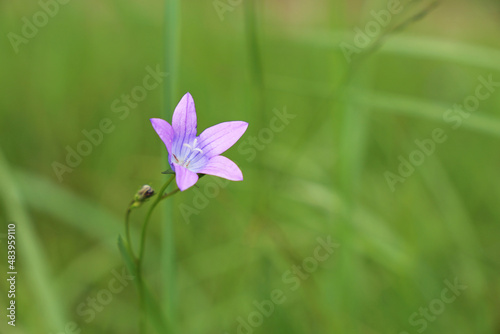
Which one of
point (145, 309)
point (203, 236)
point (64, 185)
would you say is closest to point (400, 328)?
point (203, 236)

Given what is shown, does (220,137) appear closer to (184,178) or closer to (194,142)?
(194,142)

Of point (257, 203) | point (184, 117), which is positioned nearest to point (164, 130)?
point (184, 117)

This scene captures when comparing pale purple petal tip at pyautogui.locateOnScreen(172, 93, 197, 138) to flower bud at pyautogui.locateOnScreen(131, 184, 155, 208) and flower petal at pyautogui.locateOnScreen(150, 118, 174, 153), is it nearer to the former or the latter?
flower petal at pyautogui.locateOnScreen(150, 118, 174, 153)

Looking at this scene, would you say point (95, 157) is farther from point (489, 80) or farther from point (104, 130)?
point (489, 80)

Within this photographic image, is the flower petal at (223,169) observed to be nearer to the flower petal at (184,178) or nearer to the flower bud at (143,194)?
the flower petal at (184,178)

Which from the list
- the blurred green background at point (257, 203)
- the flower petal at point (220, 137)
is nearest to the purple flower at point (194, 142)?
the flower petal at point (220, 137)

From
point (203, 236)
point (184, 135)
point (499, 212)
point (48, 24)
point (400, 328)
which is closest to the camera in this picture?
point (184, 135)

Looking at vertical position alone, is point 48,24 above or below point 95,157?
above

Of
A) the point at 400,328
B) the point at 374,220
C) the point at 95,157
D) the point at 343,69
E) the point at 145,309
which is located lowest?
the point at 400,328
